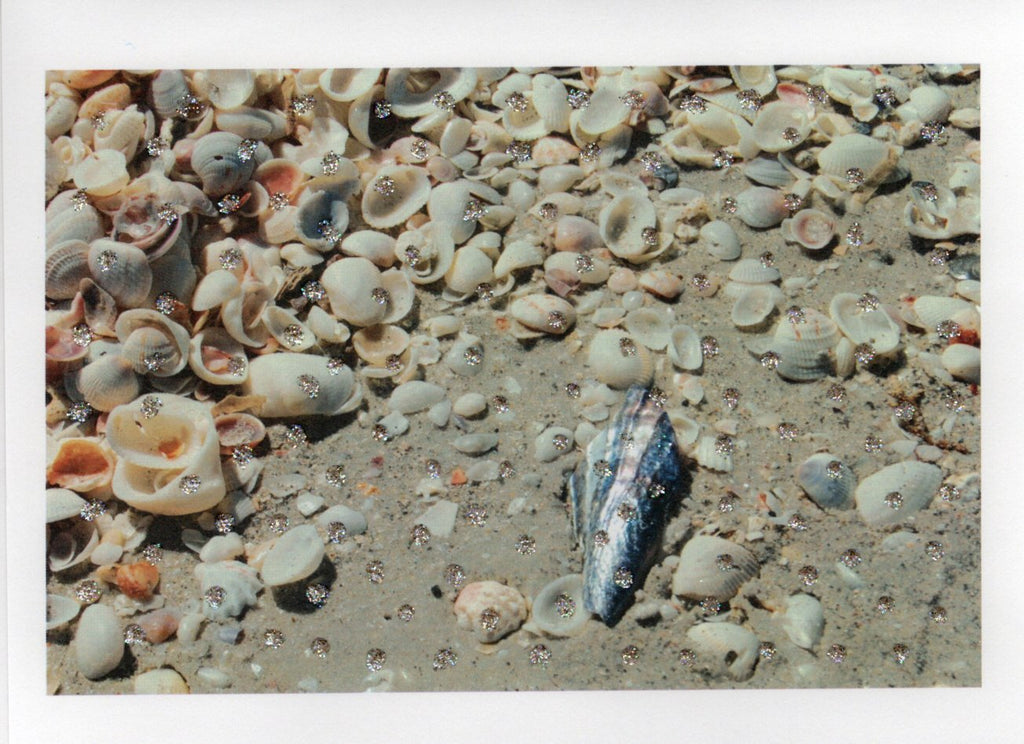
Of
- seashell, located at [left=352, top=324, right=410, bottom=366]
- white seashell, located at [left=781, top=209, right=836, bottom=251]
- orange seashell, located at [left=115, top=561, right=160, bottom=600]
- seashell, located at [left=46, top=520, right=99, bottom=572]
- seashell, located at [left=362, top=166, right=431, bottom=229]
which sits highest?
white seashell, located at [left=781, top=209, right=836, bottom=251]

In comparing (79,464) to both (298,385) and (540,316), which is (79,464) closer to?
(298,385)

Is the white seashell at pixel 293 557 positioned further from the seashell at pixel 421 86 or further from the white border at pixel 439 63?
the seashell at pixel 421 86

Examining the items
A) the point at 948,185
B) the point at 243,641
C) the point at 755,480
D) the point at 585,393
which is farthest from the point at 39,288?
the point at 948,185

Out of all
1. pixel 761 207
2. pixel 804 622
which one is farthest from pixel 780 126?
pixel 804 622

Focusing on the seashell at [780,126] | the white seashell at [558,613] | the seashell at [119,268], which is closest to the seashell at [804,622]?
the white seashell at [558,613]

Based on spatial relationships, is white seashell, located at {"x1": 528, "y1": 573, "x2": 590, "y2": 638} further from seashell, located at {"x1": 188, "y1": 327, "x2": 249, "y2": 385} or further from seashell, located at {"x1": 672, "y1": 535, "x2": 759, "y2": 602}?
seashell, located at {"x1": 188, "y1": 327, "x2": 249, "y2": 385}

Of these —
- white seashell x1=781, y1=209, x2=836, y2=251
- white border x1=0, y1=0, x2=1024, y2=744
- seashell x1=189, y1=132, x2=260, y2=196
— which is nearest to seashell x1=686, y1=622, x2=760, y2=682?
white border x1=0, y1=0, x2=1024, y2=744
